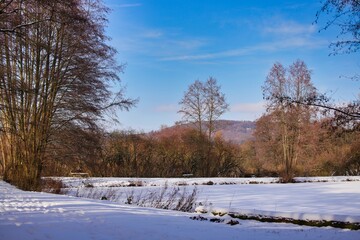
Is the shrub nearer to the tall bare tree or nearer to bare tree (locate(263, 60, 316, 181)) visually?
the tall bare tree

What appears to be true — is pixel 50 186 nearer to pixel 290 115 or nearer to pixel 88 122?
pixel 88 122

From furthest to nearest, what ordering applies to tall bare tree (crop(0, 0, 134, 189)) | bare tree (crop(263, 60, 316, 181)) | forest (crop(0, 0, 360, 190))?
bare tree (crop(263, 60, 316, 181)), tall bare tree (crop(0, 0, 134, 189)), forest (crop(0, 0, 360, 190))

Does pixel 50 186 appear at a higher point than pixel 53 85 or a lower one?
lower

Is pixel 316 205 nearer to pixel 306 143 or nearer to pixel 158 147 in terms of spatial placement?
pixel 158 147

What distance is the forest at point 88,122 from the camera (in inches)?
368

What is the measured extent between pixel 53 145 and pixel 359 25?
12.2 meters

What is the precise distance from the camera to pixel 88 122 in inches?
607

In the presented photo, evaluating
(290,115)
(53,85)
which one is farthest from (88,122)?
(290,115)

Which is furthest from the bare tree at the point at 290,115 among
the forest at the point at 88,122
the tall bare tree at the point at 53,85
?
the tall bare tree at the point at 53,85

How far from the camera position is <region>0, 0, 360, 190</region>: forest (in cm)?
934

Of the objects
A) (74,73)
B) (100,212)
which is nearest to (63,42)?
(74,73)

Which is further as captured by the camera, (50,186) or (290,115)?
(290,115)

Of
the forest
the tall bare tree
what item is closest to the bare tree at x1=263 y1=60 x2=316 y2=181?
the forest

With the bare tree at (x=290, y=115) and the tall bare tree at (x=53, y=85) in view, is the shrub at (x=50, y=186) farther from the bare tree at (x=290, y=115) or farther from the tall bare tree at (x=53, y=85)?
the bare tree at (x=290, y=115)
